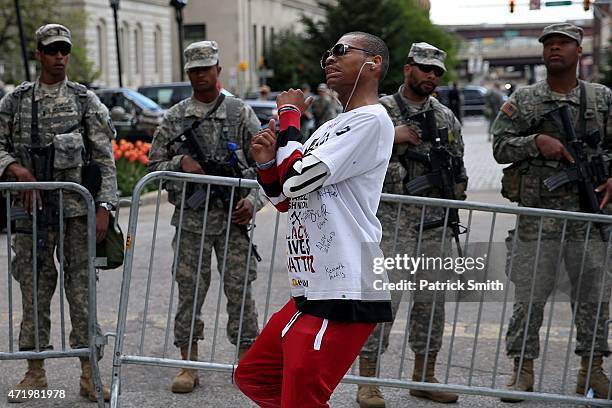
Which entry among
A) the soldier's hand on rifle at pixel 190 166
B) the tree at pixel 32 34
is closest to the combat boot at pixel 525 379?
the soldier's hand on rifle at pixel 190 166

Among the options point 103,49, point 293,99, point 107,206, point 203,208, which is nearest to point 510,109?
point 203,208

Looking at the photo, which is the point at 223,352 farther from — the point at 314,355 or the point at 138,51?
the point at 138,51

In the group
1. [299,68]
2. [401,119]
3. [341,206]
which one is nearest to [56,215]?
[401,119]

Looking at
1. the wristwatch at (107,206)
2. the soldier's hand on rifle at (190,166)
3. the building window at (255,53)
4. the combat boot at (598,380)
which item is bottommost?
the building window at (255,53)

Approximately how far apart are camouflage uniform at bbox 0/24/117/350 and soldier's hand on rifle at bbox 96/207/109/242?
0.25ft

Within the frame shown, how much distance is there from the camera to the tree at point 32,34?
39912mm

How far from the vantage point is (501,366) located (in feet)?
21.4

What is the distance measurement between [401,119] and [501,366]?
1.75 metres

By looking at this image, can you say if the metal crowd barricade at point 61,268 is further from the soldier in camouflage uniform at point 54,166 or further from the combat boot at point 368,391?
the combat boot at point 368,391

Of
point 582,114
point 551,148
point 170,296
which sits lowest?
point 170,296

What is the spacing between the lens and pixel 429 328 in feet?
18.5

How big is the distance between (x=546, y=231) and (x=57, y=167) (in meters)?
2.73

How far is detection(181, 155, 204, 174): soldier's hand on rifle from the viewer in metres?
6.07

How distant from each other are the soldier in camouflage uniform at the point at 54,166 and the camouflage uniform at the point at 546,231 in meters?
2.31
